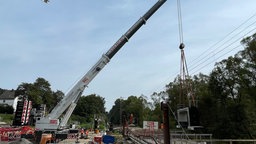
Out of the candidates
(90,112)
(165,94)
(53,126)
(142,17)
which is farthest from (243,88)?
(90,112)

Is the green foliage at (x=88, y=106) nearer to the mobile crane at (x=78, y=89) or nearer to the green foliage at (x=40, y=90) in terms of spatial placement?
the green foliage at (x=40, y=90)

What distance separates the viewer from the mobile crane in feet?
90.0

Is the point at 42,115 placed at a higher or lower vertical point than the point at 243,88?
lower

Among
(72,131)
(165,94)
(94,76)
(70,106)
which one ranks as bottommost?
(72,131)

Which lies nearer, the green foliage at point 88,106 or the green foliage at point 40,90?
the green foliage at point 40,90

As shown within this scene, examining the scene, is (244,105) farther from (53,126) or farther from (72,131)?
(53,126)

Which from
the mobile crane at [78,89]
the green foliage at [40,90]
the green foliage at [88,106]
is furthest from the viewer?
the green foliage at [88,106]

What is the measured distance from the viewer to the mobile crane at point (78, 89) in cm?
2744

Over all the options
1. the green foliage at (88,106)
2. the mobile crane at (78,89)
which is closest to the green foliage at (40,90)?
the green foliage at (88,106)

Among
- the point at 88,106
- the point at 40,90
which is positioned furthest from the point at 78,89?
the point at 88,106

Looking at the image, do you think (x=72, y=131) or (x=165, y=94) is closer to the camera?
(x=72, y=131)

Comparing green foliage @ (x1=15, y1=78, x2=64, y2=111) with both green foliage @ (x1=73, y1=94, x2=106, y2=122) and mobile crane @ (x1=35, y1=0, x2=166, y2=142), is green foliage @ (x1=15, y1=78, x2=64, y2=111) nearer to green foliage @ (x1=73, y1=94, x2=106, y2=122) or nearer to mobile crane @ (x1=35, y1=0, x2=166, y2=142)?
green foliage @ (x1=73, y1=94, x2=106, y2=122)

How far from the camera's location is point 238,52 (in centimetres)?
4056

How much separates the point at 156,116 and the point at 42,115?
58355 millimetres
